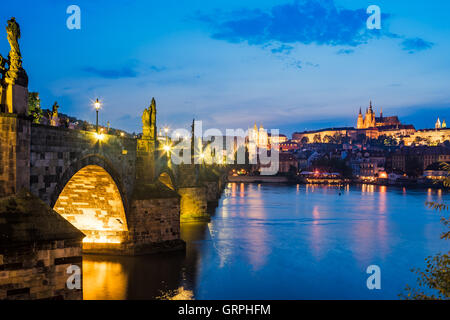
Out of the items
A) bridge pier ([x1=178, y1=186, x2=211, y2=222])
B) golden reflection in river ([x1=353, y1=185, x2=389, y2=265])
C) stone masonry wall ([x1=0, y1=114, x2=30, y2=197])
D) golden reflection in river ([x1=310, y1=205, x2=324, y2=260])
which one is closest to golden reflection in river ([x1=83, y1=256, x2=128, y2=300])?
stone masonry wall ([x1=0, y1=114, x2=30, y2=197])

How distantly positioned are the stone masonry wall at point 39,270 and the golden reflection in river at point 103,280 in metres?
5.59

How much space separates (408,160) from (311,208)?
96.1 m

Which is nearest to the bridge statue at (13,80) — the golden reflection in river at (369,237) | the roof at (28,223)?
the roof at (28,223)

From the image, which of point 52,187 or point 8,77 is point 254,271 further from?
point 8,77

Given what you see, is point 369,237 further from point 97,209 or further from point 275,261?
point 97,209

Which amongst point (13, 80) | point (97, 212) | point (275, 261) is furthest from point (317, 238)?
point (13, 80)

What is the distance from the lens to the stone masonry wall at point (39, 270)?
10.4m

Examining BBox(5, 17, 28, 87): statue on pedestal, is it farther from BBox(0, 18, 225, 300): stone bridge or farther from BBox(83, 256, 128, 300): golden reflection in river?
BBox(83, 256, 128, 300): golden reflection in river

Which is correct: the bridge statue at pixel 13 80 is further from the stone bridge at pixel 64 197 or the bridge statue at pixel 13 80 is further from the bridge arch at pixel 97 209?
the bridge arch at pixel 97 209

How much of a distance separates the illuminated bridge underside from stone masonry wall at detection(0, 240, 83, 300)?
9922 millimetres

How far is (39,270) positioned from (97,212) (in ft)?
37.2

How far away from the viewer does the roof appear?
10734mm

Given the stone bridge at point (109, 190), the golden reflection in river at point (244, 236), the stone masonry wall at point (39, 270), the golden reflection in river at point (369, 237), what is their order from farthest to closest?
1. the golden reflection in river at point (369, 237)
2. the golden reflection in river at point (244, 236)
3. the stone bridge at point (109, 190)
4. the stone masonry wall at point (39, 270)
